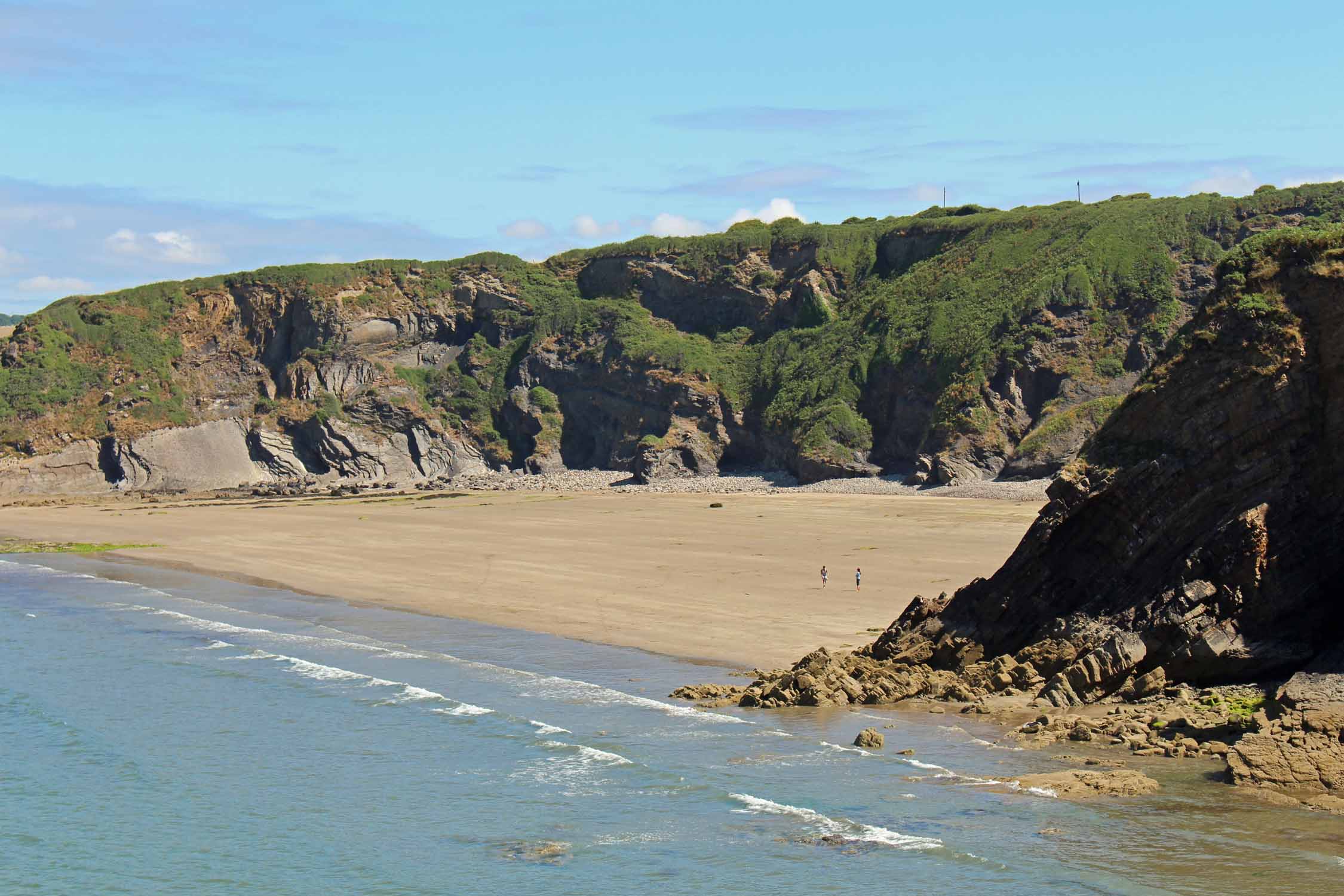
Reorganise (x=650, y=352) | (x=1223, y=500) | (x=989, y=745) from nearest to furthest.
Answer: (x=989, y=745), (x=1223, y=500), (x=650, y=352)

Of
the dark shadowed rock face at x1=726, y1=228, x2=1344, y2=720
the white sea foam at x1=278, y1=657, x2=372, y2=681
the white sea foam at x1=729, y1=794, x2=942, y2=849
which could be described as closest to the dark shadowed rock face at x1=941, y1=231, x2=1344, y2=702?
the dark shadowed rock face at x1=726, y1=228, x2=1344, y2=720

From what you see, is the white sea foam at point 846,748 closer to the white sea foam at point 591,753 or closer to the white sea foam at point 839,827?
the white sea foam at point 839,827

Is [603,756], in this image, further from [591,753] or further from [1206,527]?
[1206,527]

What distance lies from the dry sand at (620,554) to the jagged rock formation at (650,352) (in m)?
14.5

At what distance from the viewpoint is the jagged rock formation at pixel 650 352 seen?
8175 centimetres

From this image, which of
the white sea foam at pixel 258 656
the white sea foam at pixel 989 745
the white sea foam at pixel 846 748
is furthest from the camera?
the white sea foam at pixel 258 656

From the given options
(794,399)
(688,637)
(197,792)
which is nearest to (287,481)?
(794,399)

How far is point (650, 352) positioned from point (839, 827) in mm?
85325

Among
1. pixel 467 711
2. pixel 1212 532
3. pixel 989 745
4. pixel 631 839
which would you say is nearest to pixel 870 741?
pixel 989 745

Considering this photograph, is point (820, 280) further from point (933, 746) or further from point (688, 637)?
point (933, 746)

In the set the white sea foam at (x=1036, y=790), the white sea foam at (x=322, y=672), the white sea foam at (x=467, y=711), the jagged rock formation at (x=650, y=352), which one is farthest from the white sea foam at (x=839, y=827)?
the jagged rock formation at (x=650, y=352)

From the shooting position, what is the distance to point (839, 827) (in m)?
15.8

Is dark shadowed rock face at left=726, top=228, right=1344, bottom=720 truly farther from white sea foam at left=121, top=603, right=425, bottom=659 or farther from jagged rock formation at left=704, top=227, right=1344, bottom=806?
white sea foam at left=121, top=603, right=425, bottom=659

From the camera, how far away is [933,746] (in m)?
18.9
